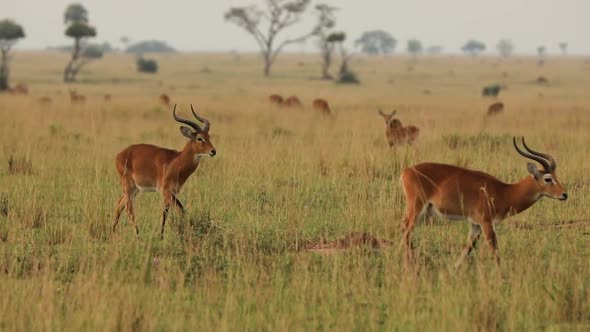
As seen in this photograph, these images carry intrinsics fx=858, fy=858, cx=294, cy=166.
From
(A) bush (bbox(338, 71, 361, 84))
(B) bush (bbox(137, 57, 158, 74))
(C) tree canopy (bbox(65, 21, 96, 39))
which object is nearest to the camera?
(C) tree canopy (bbox(65, 21, 96, 39))

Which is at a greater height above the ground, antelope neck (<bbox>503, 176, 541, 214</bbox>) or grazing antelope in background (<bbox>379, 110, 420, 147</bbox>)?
antelope neck (<bbox>503, 176, 541, 214</bbox>)

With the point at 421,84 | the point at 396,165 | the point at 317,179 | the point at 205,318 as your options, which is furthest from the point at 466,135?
the point at 421,84

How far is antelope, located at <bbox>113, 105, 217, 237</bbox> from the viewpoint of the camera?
8.11 meters

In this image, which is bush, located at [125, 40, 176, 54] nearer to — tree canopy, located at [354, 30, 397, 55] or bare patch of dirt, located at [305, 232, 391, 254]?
tree canopy, located at [354, 30, 397, 55]

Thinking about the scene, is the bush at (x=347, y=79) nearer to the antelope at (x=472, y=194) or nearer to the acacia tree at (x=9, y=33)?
the acacia tree at (x=9, y=33)

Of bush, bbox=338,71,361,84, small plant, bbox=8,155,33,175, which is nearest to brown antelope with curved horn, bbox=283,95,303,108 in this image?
small plant, bbox=8,155,33,175

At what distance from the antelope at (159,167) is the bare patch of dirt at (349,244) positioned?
4.62ft

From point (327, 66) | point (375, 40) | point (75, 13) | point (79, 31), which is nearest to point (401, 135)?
point (79, 31)

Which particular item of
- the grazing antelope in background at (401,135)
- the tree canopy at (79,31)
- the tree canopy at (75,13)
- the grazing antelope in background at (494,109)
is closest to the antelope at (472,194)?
the grazing antelope in background at (401,135)

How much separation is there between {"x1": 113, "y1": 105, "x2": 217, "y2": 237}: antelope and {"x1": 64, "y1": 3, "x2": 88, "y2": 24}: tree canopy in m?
69.8

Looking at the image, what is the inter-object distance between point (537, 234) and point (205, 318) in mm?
3786

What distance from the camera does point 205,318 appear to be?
17.9ft

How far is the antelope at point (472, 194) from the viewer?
667 centimetres

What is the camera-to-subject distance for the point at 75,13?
247ft
